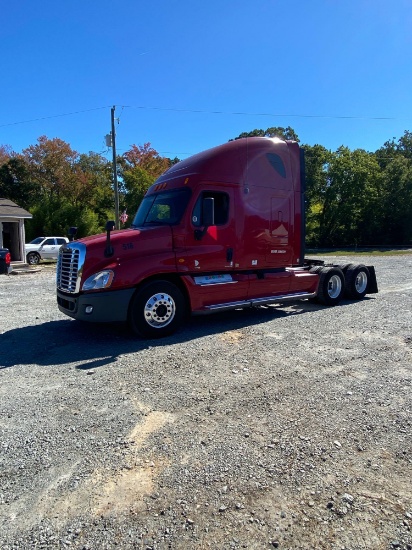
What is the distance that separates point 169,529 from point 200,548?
0.23 m

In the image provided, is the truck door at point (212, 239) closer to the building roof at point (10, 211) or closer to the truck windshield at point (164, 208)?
the truck windshield at point (164, 208)

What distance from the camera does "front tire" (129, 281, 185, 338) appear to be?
6.43 m

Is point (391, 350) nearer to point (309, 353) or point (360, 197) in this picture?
point (309, 353)

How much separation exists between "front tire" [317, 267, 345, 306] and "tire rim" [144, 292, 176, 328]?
13.6 ft

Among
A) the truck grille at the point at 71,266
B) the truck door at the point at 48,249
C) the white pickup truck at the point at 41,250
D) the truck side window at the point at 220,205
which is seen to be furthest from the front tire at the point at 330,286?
the truck door at the point at 48,249

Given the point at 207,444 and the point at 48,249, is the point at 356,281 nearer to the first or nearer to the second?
the point at 207,444

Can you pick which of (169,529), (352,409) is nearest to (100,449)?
(169,529)

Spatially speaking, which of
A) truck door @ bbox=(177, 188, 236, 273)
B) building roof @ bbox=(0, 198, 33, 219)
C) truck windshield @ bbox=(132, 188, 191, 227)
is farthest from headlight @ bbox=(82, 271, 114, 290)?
building roof @ bbox=(0, 198, 33, 219)

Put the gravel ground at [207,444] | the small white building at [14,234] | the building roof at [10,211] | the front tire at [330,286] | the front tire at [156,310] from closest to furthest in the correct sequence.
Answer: the gravel ground at [207,444], the front tire at [156,310], the front tire at [330,286], the building roof at [10,211], the small white building at [14,234]

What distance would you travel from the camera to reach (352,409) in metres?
3.79

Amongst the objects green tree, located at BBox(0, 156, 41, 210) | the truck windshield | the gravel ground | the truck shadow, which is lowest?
the gravel ground

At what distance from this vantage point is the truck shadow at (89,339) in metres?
5.50

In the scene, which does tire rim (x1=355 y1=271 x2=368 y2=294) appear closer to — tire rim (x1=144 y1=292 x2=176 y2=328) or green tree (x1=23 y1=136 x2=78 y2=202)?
tire rim (x1=144 y1=292 x2=176 y2=328)

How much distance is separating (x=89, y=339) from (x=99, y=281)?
1120 millimetres
